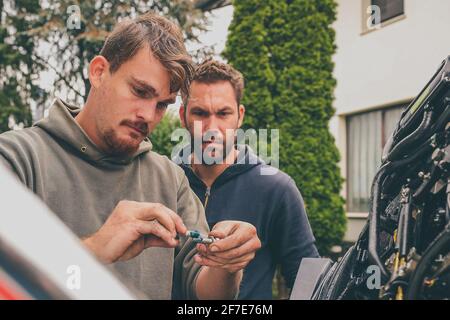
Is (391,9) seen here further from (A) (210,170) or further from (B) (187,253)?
(B) (187,253)

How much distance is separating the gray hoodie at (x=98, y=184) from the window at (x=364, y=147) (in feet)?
6.10

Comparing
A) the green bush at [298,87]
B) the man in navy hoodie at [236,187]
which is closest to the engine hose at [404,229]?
the man in navy hoodie at [236,187]

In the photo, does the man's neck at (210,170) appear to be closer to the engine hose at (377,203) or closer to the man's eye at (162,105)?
the man's eye at (162,105)

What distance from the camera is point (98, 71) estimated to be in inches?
38.0

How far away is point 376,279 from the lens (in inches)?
21.6

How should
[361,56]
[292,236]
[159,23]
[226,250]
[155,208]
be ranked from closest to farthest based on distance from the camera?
[155,208] → [226,250] → [159,23] → [292,236] → [361,56]

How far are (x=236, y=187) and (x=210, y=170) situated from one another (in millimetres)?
60

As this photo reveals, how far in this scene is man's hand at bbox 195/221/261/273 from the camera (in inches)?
33.8

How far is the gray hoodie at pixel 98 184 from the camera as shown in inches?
33.4

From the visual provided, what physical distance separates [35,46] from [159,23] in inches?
70.6

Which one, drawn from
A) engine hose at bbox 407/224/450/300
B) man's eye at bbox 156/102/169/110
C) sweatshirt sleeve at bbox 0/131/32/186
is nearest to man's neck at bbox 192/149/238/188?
man's eye at bbox 156/102/169/110

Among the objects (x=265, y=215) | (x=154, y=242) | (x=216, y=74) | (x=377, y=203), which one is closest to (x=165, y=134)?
(x=216, y=74)

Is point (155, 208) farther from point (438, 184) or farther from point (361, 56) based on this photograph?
point (361, 56)
